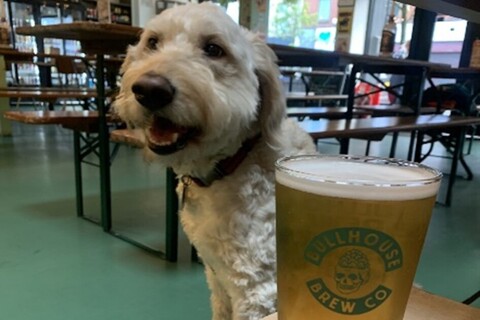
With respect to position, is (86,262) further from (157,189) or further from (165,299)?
(157,189)

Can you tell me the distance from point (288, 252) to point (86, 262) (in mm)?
1657

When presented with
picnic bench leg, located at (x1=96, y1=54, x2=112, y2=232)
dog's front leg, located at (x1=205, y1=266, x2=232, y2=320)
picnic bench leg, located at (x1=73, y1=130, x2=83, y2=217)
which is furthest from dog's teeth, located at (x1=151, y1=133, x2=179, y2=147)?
picnic bench leg, located at (x1=73, y1=130, x2=83, y2=217)

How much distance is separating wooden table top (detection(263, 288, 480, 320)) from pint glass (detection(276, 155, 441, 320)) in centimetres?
11

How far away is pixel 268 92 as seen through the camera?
98 cm

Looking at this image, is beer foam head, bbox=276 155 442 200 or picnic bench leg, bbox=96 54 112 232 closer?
beer foam head, bbox=276 155 442 200

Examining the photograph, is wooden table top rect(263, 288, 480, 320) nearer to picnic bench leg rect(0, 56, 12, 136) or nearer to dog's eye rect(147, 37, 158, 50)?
dog's eye rect(147, 37, 158, 50)

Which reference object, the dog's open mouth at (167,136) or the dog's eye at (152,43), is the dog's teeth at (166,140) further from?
the dog's eye at (152,43)

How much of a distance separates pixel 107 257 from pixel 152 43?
3.75 feet

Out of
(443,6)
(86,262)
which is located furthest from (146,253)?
(443,6)

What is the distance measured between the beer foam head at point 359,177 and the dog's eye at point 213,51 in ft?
2.18

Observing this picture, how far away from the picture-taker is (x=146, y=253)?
6.09 ft

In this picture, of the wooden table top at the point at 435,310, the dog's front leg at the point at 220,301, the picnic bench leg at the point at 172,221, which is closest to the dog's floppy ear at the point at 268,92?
the dog's front leg at the point at 220,301

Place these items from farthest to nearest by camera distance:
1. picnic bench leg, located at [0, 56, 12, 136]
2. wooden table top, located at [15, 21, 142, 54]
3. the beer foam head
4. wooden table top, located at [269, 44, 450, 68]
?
picnic bench leg, located at [0, 56, 12, 136] → wooden table top, located at [269, 44, 450, 68] → wooden table top, located at [15, 21, 142, 54] → the beer foam head

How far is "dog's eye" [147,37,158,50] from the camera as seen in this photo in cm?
99
